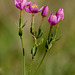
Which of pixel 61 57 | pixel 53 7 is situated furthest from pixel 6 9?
pixel 61 57

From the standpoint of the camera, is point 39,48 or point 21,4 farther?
point 39,48

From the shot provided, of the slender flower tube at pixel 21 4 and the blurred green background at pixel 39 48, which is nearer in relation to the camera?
the slender flower tube at pixel 21 4

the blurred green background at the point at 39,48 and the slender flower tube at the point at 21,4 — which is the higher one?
the slender flower tube at the point at 21,4

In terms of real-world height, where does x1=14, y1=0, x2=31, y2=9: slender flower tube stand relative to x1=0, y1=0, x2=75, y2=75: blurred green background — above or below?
above

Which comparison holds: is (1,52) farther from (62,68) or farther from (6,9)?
(6,9)

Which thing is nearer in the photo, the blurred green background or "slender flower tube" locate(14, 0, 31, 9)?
"slender flower tube" locate(14, 0, 31, 9)

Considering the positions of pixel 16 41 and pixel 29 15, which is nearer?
pixel 16 41

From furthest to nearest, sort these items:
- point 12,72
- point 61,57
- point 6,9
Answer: point 6,9, point 61,57, point 12,72

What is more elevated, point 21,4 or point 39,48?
point 21,4
